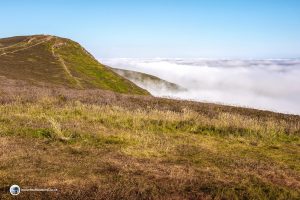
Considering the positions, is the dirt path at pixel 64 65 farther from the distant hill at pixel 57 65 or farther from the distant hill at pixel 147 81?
the distant hill at pixel 147 81

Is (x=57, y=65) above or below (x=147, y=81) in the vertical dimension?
above

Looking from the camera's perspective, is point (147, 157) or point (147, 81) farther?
point (147, 81)

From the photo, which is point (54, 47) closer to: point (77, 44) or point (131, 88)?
point (77, 44)

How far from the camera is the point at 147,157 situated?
12.7 m

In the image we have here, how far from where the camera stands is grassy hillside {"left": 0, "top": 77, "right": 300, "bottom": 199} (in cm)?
983

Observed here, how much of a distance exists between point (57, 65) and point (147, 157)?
75.8 m

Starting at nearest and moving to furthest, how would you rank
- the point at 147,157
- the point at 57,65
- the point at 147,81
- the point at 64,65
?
1. the point at 147,157
2. the point at 57,65
3. the point at 64,65
4. the point at 147,81

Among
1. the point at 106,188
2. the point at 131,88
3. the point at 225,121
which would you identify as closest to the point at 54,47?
the point at 131,88

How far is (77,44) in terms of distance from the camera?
119938 mm

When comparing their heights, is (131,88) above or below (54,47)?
below

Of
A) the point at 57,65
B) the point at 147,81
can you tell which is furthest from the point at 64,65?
the point at 147,81

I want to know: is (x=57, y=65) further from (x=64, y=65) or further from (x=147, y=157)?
(x=147, y=157)

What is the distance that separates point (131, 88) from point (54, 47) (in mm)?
34540

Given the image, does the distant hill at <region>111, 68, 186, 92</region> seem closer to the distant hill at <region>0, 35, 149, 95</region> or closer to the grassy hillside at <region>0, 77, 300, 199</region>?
the distant hill at <region>0, 35, 149, 95</region>
